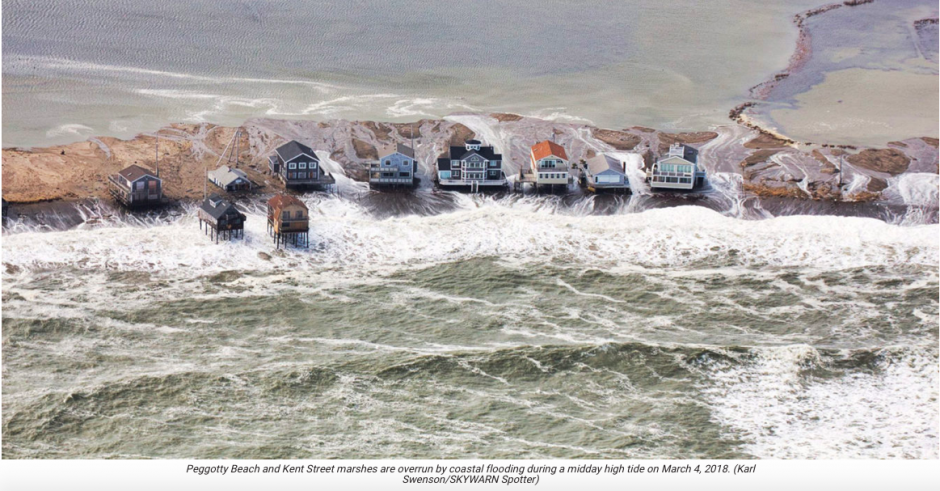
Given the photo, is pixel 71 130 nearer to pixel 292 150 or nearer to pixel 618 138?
pixel 292 150

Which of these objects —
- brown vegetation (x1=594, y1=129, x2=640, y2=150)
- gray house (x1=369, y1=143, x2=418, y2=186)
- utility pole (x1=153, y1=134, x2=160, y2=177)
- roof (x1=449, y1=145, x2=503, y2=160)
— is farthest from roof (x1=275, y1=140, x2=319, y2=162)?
brown vegetation (x1=594, y1=129, x2=640, y2=150)

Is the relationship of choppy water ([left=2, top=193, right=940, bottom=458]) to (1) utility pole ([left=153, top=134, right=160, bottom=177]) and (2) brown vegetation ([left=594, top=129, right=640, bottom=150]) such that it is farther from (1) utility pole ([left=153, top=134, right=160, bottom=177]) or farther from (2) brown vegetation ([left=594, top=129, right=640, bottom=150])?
(2) brown vegetation ([left=594, top=129, right=640, bottom=150])

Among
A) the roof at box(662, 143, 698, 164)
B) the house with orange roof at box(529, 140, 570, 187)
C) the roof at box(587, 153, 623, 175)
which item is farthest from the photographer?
the roof at box(662, 143, 698, 164)

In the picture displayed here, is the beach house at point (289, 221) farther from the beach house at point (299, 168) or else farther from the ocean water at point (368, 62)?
the ocean water at point (368, 62)

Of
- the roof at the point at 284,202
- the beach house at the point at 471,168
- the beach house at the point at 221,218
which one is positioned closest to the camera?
the beach house at the point at 221,218

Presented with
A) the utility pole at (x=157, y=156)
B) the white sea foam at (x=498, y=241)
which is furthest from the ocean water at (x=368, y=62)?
the white sea foam at (x=498, y=241)

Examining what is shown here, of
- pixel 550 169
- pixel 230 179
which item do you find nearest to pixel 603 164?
pixel 550 169
